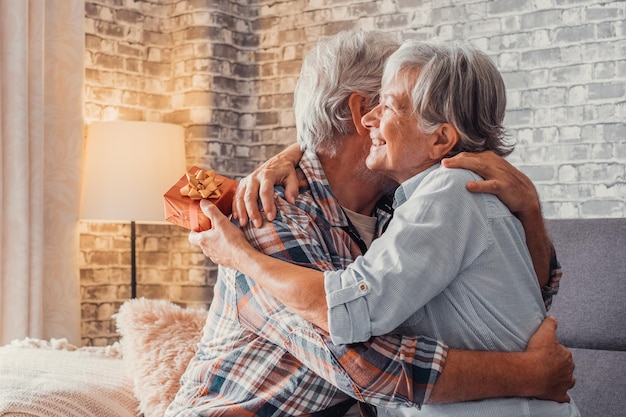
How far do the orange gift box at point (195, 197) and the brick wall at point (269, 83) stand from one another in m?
2.26

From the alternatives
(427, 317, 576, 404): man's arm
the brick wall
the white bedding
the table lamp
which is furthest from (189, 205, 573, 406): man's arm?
the table lamp

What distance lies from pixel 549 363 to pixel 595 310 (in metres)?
1.30

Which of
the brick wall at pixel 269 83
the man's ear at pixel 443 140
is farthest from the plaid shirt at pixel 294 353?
the brick wall at pixel 269 83

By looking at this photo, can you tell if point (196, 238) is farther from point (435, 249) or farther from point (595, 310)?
point (595, 310)

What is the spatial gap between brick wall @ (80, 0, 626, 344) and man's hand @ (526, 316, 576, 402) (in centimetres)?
216

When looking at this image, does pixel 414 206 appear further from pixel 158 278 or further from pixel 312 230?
pixel 158 278

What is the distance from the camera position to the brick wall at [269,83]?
348 centimetres

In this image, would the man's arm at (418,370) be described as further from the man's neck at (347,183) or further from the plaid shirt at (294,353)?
the man's neck at (347,183)

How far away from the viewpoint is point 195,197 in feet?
5.14

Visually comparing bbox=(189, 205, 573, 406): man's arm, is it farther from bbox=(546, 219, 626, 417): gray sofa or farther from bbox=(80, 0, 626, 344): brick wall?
bbox=(80, 0, 626, 344): brick wall

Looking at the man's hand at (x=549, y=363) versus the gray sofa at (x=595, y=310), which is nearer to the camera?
the man's hand at (x=549, y=363)

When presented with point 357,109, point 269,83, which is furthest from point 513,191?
point 269,83

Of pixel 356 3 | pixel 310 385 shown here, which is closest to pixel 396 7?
pixel 356 3

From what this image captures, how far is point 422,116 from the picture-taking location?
1471 mm
